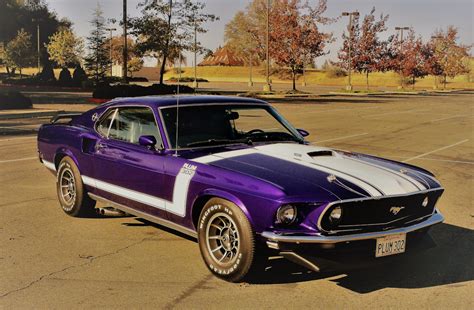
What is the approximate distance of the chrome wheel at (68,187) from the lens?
610 cm

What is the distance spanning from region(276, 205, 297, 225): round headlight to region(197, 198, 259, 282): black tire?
0.87 ft

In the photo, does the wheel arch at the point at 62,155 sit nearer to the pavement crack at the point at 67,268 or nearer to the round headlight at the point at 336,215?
the pavement crack at the point at 67,268

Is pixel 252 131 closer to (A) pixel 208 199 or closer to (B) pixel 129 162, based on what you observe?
(A) pixel 208 199

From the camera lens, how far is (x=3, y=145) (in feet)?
40.2

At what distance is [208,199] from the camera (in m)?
4.34

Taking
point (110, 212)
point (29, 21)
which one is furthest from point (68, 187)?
point (29, 21)

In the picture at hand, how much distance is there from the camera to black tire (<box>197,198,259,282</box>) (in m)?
3.96

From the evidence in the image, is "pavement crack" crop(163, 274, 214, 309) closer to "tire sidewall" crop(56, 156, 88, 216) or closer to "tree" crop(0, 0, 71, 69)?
"tire sidewall" crop(56, 156, 88, 216)

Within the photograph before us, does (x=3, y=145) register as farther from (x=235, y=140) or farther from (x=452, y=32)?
(x=452, y=32)

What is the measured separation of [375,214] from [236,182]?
1116 millimetres

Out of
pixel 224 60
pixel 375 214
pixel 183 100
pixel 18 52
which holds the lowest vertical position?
pixel 375 214

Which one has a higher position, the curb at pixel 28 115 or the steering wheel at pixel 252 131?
the steering wheel at pixel 252 131

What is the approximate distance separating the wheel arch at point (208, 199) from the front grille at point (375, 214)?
2.01 feet

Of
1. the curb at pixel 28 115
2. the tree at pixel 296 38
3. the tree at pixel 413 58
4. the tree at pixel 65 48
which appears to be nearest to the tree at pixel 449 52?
the tree at pixel 413 58
